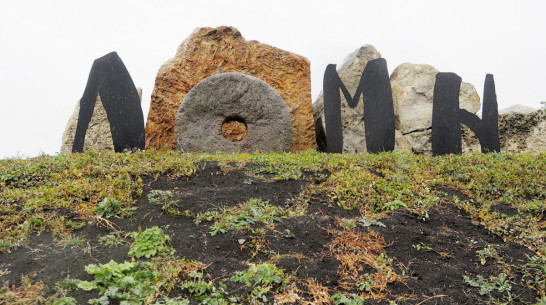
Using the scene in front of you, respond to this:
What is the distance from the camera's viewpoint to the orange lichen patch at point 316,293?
325 centimetres

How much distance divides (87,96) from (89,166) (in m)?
3.24

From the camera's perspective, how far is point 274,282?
3.38 m

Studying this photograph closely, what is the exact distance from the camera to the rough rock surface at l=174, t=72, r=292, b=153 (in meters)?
8.46

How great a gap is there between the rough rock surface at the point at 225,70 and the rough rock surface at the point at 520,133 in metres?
3.64

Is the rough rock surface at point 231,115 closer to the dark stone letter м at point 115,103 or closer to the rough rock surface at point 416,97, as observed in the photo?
the dark stone letter м at point 115,103

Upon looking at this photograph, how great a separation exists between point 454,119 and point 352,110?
207cm

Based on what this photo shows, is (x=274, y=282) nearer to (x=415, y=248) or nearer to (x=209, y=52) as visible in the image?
(x=415, y=248)

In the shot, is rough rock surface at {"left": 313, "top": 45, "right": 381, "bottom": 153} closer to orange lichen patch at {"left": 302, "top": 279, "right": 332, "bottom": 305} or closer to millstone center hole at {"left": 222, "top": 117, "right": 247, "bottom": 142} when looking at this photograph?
millstone center hole at {"left": 222, "top": 117, "right": 247, "bottom": 142}

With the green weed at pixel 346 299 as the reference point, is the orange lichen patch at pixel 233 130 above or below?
above

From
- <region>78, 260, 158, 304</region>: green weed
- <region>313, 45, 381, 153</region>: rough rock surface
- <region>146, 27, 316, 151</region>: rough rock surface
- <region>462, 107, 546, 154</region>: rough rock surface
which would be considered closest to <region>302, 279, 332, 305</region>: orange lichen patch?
<region>78, 260, 158, 304</region>: green weed

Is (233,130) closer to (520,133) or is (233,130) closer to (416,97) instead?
(416,97)

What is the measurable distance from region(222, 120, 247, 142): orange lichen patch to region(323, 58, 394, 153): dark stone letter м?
1.98m

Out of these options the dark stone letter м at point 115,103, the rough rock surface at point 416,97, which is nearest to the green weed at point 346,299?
the dark stone letter м at point 115,103

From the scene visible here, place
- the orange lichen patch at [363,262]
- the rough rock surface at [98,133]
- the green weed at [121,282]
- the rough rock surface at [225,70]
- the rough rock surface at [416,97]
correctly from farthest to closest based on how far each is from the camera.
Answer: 1. the rough rock surface at [416,97]
2. the rough rock surface at [225,70]
3. the rough rock surface at [98,133]
4. the orange lichen patch at [363,262]
5. the green weed at [121,282]
